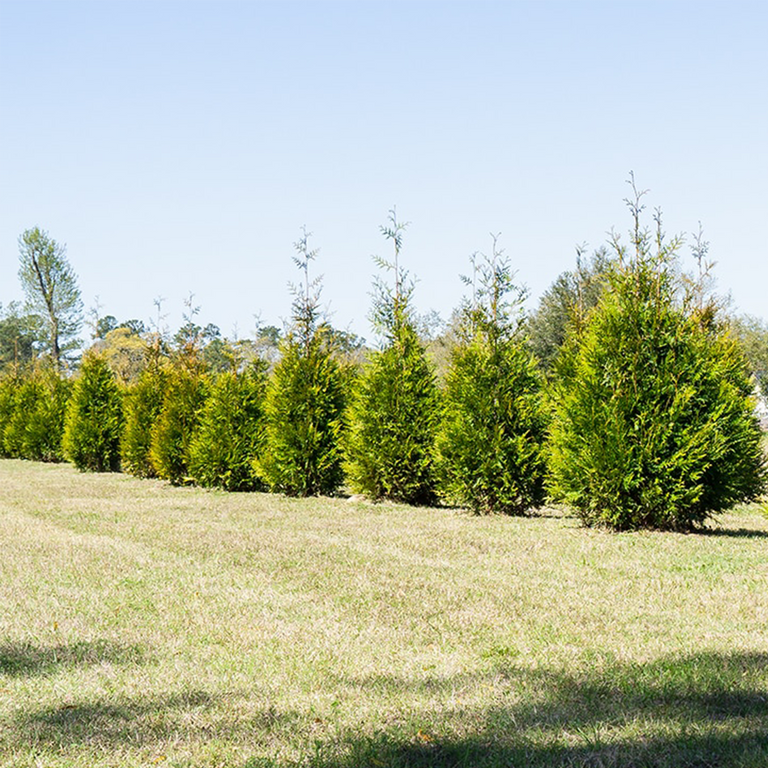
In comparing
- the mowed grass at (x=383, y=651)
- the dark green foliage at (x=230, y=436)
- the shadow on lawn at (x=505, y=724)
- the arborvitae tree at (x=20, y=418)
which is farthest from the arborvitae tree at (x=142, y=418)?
the shadow on lawn at (x=505, y=724)

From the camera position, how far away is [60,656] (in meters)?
5.34

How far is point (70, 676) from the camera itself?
4.93 meters

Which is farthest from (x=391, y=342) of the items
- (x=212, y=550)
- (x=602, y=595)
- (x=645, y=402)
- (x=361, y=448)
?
(x=602, y=595)

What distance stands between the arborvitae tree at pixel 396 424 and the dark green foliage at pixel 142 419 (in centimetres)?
804

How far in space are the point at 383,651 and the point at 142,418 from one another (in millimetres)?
18253

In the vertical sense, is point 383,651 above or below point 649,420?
below

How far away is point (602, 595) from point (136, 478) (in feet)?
56.9

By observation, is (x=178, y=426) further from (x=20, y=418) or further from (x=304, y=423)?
(x=20, y=418)

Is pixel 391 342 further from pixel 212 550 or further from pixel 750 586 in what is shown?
pixel 750 586

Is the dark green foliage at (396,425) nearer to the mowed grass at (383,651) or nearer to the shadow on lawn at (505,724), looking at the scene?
the mowed grass at (383,651)

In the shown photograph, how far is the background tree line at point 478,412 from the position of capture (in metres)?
10.9

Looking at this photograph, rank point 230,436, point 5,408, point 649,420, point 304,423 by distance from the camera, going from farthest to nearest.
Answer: point 5,408 < point 230,436 < point 304,423 < point 649,420

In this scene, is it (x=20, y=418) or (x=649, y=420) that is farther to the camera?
(x=20, y=418)

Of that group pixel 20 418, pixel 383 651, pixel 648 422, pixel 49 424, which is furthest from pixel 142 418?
pixel 383 651
